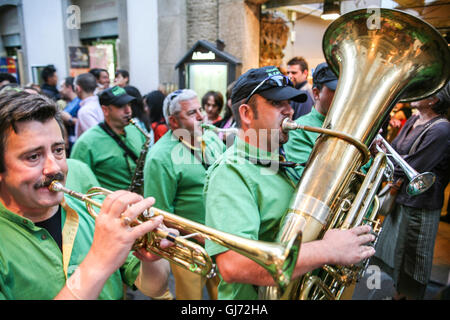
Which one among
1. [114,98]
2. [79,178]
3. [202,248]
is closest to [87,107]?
[114,98]

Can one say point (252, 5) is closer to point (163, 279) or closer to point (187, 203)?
point (187, 203)

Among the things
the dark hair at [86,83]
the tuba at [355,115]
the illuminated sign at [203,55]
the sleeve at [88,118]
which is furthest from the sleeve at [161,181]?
the illuminated sign at [203,55]

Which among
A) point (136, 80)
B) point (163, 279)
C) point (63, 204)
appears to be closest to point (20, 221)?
point (63, 204)

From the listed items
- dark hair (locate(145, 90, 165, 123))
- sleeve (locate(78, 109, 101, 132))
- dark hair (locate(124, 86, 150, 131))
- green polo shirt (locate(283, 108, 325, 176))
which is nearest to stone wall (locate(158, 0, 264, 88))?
dark hair (locate(145, 90, 165, 123))

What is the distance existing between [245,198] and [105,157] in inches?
83.3

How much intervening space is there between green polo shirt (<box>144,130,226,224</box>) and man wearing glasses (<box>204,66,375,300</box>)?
965 millimetres

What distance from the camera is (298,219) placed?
4.13ft

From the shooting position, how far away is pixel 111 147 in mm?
3156

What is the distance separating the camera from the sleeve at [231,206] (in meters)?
1.29

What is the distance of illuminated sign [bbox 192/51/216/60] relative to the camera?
5906 mm

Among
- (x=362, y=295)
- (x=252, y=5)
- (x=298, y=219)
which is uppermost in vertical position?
(x=252, y=5)

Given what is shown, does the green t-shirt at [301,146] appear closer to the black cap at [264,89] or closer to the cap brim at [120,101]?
the black cap at [264,89]

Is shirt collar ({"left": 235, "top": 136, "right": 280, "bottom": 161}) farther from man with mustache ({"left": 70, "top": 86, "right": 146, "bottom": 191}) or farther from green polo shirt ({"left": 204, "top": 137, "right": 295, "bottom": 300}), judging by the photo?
man with mustache ({"left": 70, "top": 86, "right": 146, "bottom": 191})
